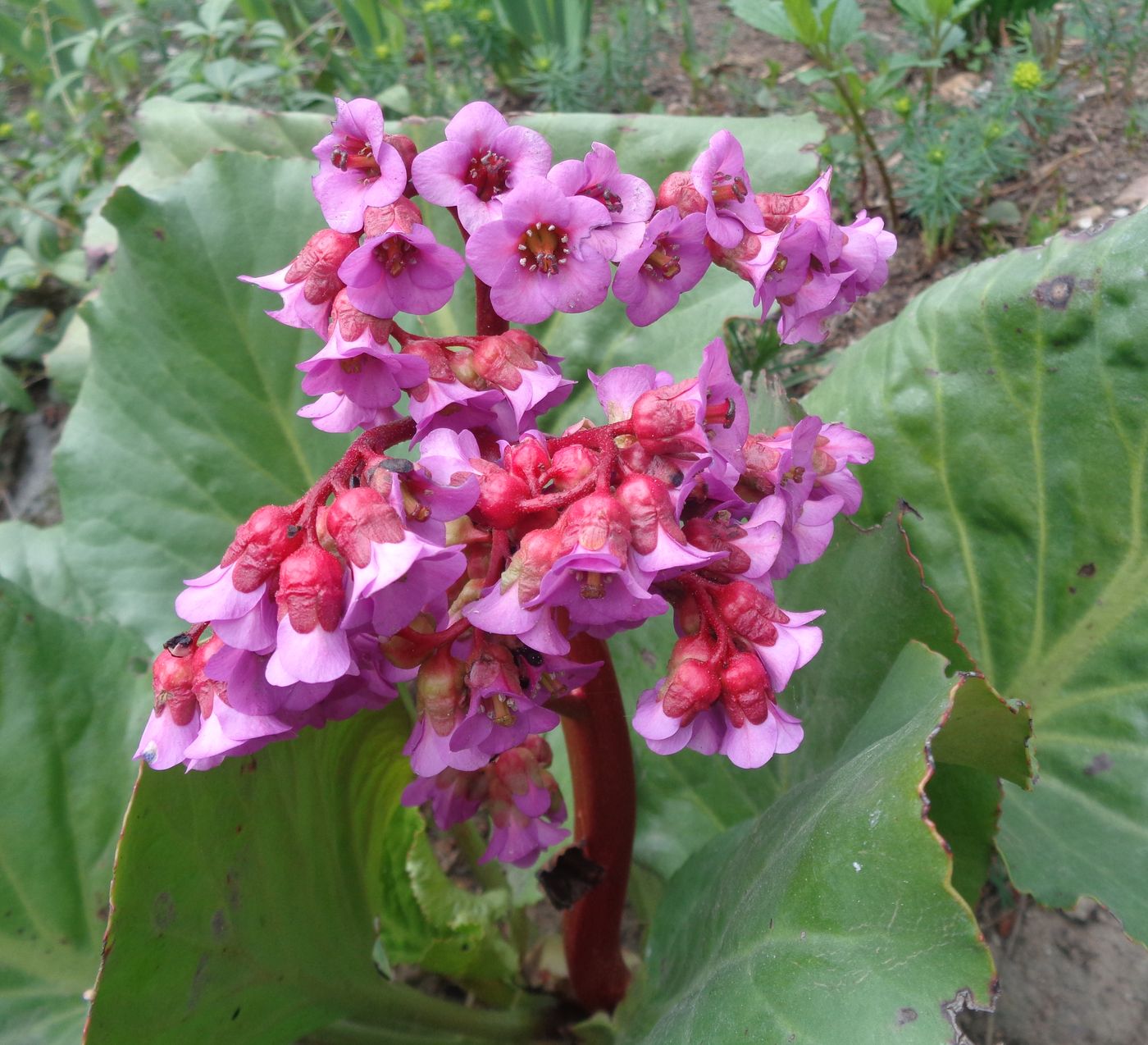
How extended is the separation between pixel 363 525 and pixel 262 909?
1.72 feet

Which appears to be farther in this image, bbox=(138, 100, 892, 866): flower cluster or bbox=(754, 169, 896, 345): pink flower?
bbox=(754, 169, 896, 345): pink flower

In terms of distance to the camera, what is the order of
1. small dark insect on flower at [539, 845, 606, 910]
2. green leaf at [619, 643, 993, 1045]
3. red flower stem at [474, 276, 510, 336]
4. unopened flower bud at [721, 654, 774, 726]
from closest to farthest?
1. green leaf at [619, 643, 993, 1045]
2. unopened flower bud at [721, 654, 774, 726]
3. red flower stem at [474, 276, 510, 336]
4. small dark insect on flower at [539, 845, 606, 910]

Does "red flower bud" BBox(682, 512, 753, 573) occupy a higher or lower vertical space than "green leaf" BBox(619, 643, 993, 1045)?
higher

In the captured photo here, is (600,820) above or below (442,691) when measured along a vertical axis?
below

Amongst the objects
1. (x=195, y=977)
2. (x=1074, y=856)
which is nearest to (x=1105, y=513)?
(x=1074, y=856)

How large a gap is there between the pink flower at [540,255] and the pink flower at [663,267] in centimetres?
2

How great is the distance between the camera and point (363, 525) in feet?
2.22

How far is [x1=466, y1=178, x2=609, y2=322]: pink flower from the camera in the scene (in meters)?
0.72

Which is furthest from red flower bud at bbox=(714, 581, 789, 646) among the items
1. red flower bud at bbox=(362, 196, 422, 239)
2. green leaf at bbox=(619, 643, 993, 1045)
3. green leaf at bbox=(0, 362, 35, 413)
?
green leaf at bbox=(0, 362, 35, 413)

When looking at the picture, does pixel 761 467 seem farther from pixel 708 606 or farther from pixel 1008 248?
pixel 1008 248

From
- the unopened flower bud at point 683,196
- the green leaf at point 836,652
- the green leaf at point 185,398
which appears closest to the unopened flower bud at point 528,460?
the unopened flower bud at point 683,196

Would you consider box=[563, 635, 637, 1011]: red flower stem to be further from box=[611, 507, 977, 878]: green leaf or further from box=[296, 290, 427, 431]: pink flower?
box=[296, 290, 427, 431]: pink flower

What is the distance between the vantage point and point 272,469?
1.54m

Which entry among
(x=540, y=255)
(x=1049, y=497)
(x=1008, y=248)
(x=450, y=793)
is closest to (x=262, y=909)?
(x=450, y=793)
